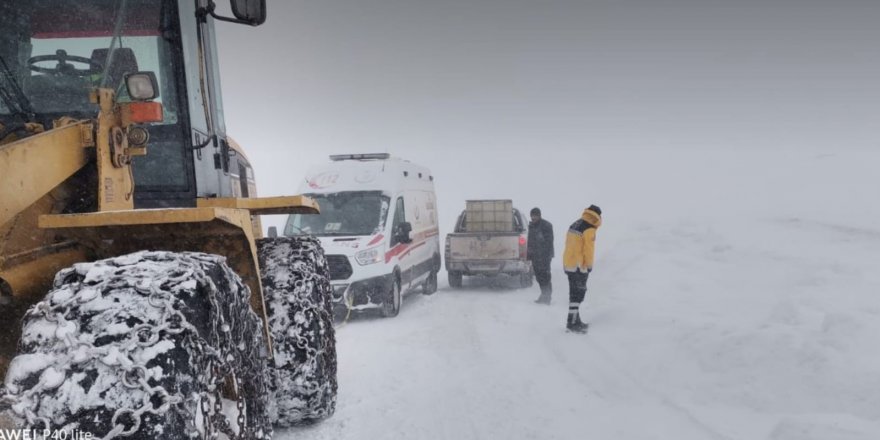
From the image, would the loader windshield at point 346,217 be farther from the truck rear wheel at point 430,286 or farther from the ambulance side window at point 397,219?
the truck rear wheel at point 430,286

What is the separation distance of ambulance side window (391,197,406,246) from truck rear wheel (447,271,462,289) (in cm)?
312

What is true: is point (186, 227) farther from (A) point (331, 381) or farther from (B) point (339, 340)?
(B) point (339, 340)

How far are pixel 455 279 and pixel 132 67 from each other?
11661 millimetres

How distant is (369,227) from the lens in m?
10.7

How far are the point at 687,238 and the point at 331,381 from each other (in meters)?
11.2

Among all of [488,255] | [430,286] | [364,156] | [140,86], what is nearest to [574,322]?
[488,255]

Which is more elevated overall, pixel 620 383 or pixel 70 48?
pixel 70 48

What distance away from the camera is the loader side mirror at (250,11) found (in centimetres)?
305

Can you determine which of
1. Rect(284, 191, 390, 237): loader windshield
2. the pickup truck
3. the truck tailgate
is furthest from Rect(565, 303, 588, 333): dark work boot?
the truck tailgate

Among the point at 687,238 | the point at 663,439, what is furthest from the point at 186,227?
the point at 687,238

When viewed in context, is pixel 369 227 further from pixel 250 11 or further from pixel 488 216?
pixel 250 11

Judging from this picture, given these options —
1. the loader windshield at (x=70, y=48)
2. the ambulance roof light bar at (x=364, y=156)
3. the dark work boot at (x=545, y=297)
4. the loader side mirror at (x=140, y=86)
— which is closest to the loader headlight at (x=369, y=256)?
the ambulance roof light bar at (x=364, y=156)

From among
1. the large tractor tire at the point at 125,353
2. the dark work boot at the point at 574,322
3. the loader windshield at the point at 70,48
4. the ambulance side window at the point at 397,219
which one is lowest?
the dark work boot at the point at 574,322

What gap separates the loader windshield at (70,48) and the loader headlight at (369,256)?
23.2 ft
